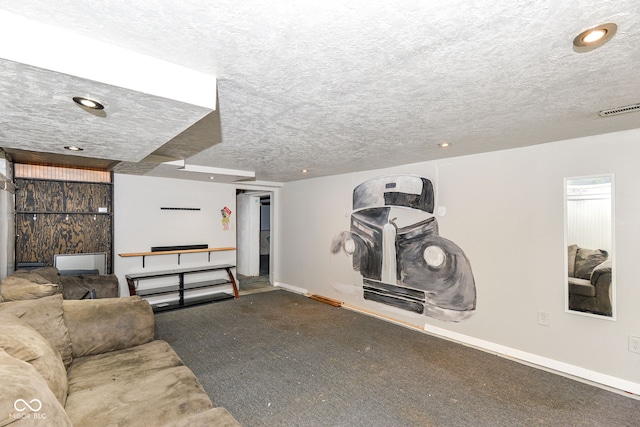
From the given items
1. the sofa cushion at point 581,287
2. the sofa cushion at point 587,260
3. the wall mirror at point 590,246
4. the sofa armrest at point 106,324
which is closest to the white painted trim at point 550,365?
the wall mirror at point 590,246

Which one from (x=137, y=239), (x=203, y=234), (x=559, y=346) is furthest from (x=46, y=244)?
(x=559, y=346)

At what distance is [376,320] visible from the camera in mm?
4262

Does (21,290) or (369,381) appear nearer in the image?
(21,290)

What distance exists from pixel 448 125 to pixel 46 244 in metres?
5.26

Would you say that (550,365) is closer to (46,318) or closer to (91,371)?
(91,371)

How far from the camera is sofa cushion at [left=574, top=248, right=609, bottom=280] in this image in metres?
2.63

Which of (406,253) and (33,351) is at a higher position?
(406,253)

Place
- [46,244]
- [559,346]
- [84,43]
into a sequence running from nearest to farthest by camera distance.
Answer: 1. [84,43]
2. [559,346]
3. [46,244]

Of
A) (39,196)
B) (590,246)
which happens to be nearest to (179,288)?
(39,196)

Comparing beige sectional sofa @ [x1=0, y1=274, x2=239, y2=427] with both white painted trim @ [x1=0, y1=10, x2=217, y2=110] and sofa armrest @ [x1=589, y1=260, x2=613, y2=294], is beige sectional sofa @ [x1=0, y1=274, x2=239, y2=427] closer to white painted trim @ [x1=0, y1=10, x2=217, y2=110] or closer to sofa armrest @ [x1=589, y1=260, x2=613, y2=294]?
white painted trim @ [x1=0, y1=10, x2=217, y2=110]

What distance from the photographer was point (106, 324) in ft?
7.10

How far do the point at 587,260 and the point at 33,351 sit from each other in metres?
4.09

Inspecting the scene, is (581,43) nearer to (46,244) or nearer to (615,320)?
(615,320)

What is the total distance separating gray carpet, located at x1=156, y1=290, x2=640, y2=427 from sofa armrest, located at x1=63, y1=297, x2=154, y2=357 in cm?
77
